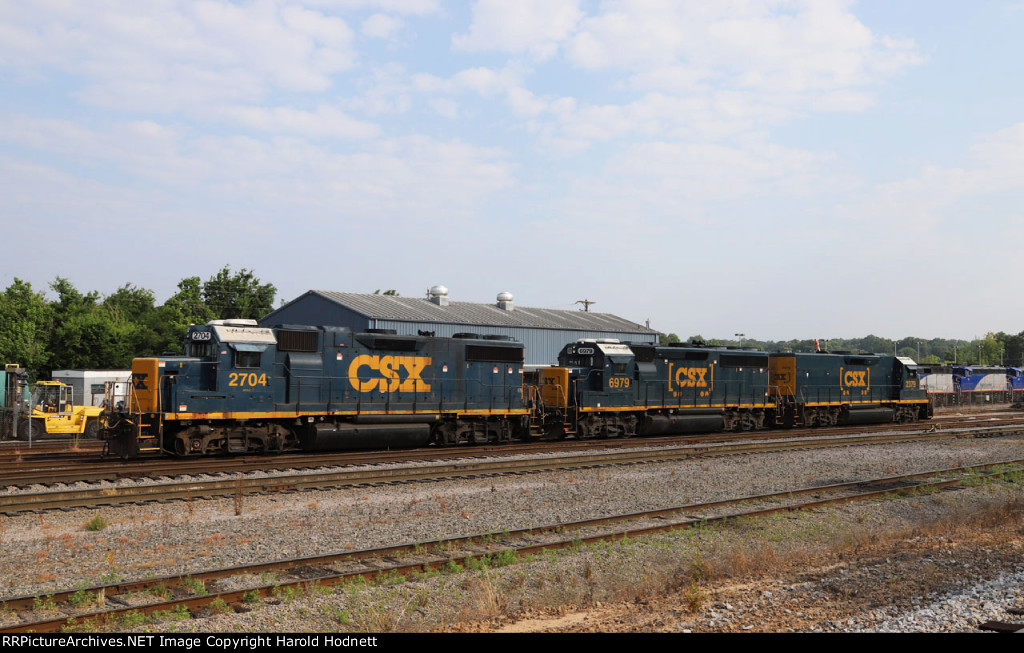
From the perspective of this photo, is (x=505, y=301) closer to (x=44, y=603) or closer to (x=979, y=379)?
(x=979, y=379)

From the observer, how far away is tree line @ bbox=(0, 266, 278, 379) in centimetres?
4481

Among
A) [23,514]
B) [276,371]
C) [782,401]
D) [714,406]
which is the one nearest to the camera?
[23,514]

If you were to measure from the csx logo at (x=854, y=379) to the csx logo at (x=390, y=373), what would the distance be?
21276mm

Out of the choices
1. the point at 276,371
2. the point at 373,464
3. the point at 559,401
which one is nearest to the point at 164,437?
the point at 276,371

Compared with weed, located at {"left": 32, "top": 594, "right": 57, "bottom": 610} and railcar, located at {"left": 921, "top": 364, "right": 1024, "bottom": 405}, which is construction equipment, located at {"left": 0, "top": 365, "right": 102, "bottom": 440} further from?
railcar, located at {"left": 921, "top": 364, "right": 1024, "bottom": 405}

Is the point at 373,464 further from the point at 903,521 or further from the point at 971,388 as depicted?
the point at 971,388

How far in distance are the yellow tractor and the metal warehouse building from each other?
14173 mm

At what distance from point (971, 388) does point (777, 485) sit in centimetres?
5268

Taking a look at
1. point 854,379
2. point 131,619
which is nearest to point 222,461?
point 131,619

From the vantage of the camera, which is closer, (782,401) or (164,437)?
(164,437)

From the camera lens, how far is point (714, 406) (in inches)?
1148

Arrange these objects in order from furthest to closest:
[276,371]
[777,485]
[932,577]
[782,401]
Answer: [782,401] → [276,371] → [777,485] → [932,577]

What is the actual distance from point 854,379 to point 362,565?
3086cm

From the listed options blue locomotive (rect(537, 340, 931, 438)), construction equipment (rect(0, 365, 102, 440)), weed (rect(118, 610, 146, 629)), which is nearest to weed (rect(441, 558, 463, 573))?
weed (rect(118, 610, 146, 629))
